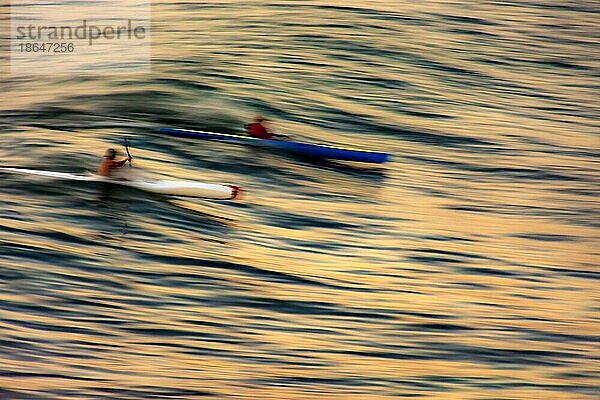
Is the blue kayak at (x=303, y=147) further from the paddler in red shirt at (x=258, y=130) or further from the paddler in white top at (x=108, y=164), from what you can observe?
the paddler in white top at (x=108, y=164)

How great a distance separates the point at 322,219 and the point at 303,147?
1609 mm

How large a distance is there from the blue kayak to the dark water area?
0.36ft

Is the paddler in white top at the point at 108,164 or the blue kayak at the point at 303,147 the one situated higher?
the paddler in white top at the point at 108,164

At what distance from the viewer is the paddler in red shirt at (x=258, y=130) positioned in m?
10.6

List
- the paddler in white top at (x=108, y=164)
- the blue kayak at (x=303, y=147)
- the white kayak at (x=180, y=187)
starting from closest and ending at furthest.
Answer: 1. the white kayak at (x=180, y=187)
2. the paddler in white top at (x=108, y=164)
3. the blue kayak at (x=303, y=147)

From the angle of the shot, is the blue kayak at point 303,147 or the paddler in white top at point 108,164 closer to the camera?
the paddler in white top at point 108,164

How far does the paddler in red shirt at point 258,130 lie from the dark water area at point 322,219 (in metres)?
0.22

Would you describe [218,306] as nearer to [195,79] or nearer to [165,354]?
[165,354]

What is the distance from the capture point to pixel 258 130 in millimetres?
10625

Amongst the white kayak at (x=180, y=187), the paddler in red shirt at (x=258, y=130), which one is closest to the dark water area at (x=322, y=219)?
the white kayak at (x=180, y=187)

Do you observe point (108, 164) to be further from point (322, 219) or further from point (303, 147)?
point (303, 147)

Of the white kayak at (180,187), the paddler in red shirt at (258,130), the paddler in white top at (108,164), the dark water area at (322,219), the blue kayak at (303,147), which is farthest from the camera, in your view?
the paddler in red shirt at (258,130)

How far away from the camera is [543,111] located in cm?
1217

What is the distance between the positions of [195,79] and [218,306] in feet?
19.0
